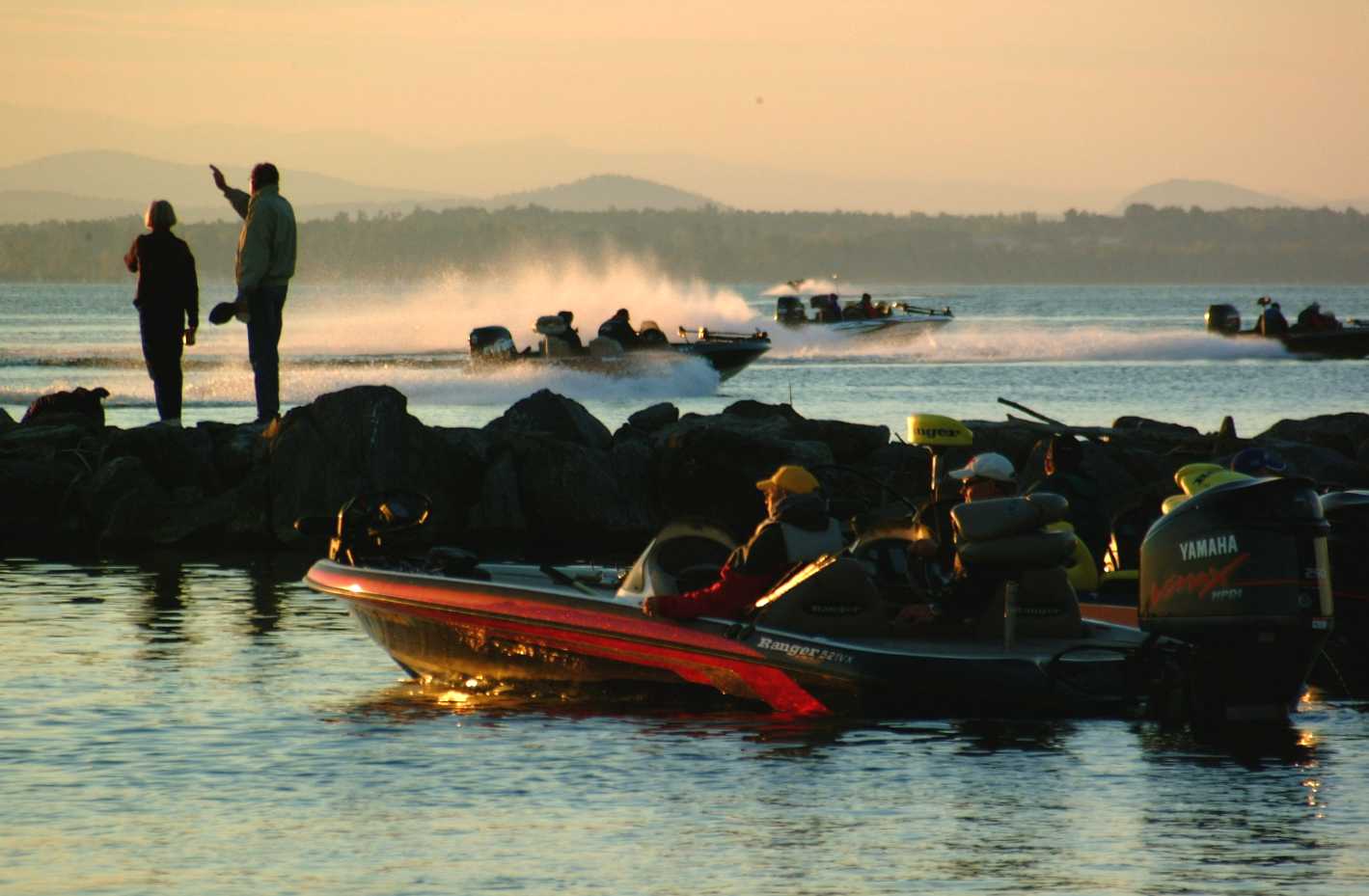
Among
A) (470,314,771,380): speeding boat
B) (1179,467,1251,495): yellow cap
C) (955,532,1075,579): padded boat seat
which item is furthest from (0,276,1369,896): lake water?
(470,314,771,380): speeding boat

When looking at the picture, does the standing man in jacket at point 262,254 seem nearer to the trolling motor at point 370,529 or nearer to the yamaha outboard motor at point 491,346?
the trolling motor at point 370,529

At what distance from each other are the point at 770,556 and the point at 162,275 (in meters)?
11.2

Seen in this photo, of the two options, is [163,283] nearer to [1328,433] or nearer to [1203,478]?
[1203,478]

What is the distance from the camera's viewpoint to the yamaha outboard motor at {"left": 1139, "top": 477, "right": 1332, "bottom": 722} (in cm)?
1147

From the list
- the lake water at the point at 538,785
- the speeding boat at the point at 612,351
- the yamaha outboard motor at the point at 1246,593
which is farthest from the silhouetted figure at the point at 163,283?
the speeding boat at the point at 612,351

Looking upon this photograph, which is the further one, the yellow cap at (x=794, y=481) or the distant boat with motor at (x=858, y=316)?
the distant boat with motor at (x=858, y=316)

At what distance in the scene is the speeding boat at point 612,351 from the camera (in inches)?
1919

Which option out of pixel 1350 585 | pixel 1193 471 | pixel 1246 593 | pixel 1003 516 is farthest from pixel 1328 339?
pixel 1246 593

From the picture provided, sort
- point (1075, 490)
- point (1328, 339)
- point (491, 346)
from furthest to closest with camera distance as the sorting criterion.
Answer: point (1328, 339) → point (491, 346) → point (1075, 490)

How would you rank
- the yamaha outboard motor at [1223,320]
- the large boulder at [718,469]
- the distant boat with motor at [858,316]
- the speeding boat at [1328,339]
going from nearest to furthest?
the large boulder at [718,469], the speeding boat at [1328,339], the distant boat with motor at [858,316], the yamaha outboard motor at [1223,320]

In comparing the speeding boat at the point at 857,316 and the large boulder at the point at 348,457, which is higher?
the speeding boat at the point at 857,316

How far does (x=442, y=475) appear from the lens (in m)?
24.7

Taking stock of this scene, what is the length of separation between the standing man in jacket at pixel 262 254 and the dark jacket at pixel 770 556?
892 centimetres

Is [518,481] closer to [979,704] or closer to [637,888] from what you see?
[979,704]
